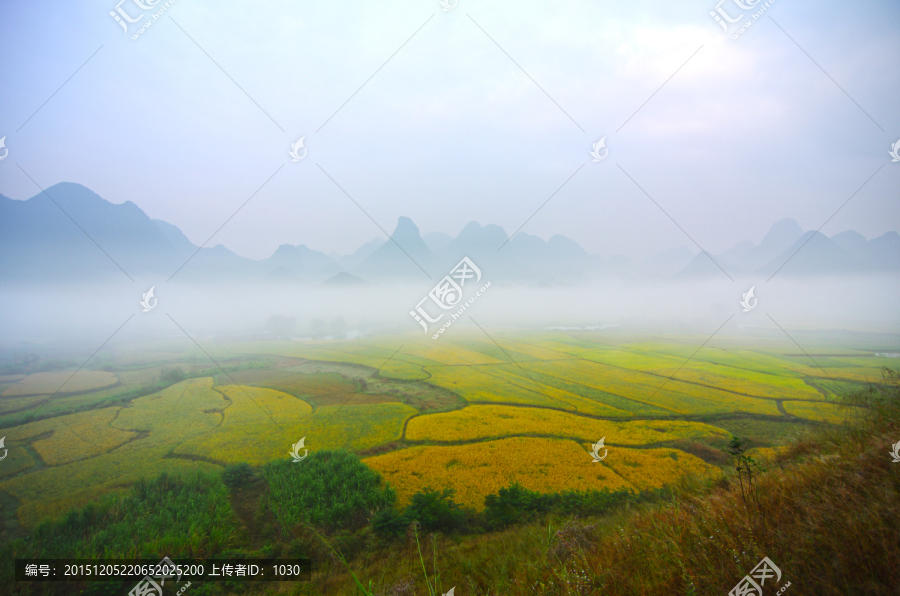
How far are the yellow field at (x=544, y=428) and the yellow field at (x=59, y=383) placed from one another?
26013 mm

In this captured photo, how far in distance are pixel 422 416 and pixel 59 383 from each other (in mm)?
29046

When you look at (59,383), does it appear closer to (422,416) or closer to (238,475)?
(238,475)

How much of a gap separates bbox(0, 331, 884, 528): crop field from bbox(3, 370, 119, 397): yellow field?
18 centimetres

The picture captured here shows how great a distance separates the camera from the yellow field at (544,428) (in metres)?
15.7

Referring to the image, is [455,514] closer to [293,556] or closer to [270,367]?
[293,556]

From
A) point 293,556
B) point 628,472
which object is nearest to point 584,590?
point 293,556

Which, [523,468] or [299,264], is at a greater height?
[299,264]

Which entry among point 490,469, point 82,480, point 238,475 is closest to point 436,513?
point 490,469

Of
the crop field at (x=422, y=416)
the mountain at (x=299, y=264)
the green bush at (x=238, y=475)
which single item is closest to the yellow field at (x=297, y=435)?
the crop field at (x=422, y=416)

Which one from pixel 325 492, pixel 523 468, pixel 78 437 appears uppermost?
pixel 78 437

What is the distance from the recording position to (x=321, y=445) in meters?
14.4

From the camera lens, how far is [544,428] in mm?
16656

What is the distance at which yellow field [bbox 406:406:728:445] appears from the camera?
15672 millimetres

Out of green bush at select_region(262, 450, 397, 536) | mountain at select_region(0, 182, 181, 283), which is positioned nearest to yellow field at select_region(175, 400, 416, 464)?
green bush at select_region(262, 450, 397, 536)
